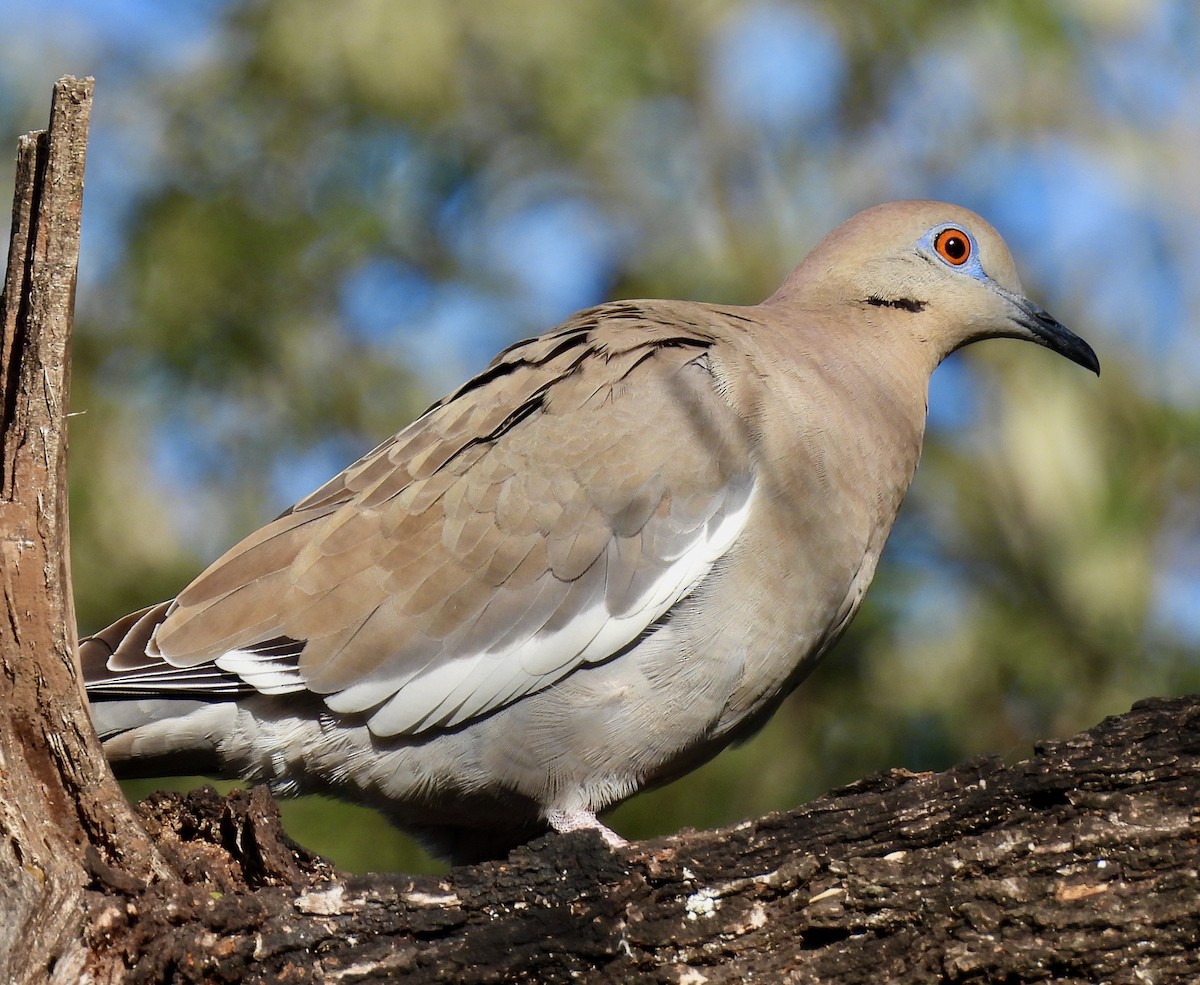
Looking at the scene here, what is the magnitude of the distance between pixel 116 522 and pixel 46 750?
126 inches

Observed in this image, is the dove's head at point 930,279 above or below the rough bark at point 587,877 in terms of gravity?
above

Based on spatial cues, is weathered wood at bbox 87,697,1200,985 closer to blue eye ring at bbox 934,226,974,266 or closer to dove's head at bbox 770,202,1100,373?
dove's head at bbox 770,202,1100,373

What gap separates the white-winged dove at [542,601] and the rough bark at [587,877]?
0.77m

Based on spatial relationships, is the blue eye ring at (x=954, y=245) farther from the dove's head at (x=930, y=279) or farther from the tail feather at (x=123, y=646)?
the tail feather at (x=123, y=646)

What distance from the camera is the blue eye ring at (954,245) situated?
4.37 meters

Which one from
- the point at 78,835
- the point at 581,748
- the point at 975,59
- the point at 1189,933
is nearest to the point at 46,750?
the point at 78,835

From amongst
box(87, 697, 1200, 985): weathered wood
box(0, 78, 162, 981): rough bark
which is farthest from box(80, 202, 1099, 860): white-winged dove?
box(87, 697, 1200, 985): weathered wood

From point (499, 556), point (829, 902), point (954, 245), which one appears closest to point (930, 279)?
point (954, 245)

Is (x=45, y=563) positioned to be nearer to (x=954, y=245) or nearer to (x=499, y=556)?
(x=499, y=556)

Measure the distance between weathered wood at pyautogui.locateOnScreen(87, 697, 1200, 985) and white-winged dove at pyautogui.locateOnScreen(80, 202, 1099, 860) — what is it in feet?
2.79

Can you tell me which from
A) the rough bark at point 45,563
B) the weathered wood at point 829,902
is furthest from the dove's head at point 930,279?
the rough bark at point 45,563

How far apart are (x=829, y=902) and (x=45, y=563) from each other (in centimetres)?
158

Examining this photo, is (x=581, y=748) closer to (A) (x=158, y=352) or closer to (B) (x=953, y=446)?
(B) (x=953, y=446)

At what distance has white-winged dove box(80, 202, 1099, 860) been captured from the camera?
342 centimetres
